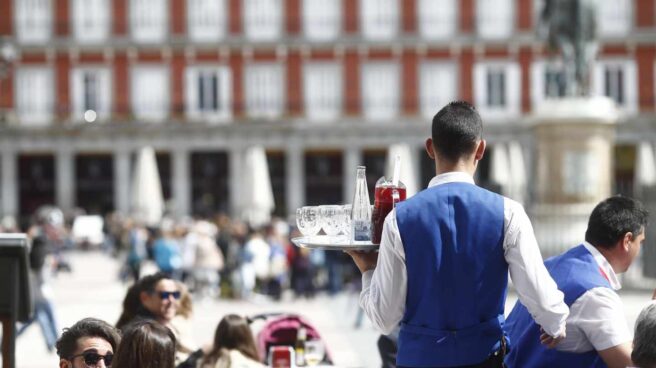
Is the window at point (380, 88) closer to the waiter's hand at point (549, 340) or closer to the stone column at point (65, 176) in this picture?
the stone column at point (65, 176)

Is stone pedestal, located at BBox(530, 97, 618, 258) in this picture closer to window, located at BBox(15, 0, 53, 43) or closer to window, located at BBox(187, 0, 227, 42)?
window, located at BBox(187, 0, 227, 42)

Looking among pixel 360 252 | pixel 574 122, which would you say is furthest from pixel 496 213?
pixel 574 122

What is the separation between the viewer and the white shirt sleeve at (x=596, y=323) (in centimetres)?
415

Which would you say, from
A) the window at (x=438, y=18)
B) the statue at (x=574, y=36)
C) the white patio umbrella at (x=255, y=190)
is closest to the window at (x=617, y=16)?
the window at (x=438, y=18)

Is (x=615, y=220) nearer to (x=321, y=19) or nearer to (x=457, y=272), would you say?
(x=457, y=272)

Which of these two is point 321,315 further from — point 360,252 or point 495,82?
point 495,82

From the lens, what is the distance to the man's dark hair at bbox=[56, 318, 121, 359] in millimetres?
4223

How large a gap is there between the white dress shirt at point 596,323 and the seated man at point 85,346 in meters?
1.83

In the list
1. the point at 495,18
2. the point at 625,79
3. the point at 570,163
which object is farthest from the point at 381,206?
the point at 625,79

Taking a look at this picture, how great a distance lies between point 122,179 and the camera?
39594mm

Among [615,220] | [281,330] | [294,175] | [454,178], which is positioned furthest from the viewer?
[294,175]

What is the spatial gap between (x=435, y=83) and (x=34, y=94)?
49.3 ft

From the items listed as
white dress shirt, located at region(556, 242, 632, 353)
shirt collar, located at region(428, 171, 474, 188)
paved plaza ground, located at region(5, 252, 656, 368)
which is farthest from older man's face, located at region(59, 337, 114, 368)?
paved plaza ground, located at region(5, 252, 656, 368)

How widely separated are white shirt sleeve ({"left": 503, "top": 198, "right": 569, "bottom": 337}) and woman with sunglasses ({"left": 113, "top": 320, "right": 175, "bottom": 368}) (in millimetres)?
1432
